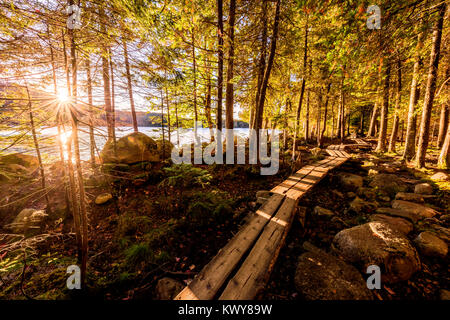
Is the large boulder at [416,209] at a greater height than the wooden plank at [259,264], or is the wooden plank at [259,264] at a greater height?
the large boulder at [416,209]

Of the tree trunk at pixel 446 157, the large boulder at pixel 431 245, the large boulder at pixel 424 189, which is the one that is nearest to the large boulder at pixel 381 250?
the large boulder at pixel 431 245

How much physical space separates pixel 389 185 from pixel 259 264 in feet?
22.1

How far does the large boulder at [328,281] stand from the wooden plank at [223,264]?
0.99m

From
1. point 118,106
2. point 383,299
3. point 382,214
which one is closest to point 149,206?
point 118,106

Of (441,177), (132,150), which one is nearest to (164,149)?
(132,150)

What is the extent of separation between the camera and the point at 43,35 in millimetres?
2441

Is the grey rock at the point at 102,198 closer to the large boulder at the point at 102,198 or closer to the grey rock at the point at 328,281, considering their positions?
the large boulder at the point at 102,198

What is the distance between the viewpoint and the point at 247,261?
105 inches

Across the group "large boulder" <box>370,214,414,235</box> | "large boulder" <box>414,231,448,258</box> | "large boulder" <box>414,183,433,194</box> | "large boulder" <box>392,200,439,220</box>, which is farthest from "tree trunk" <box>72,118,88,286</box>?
"large boulder" <box>414,183,433,194</box>

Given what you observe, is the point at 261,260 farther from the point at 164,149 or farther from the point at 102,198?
the point at 164,149

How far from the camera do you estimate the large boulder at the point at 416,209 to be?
4.27m

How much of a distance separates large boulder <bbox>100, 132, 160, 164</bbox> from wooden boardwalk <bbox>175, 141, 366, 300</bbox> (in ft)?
24.0

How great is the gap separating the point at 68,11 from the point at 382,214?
8.13 m
